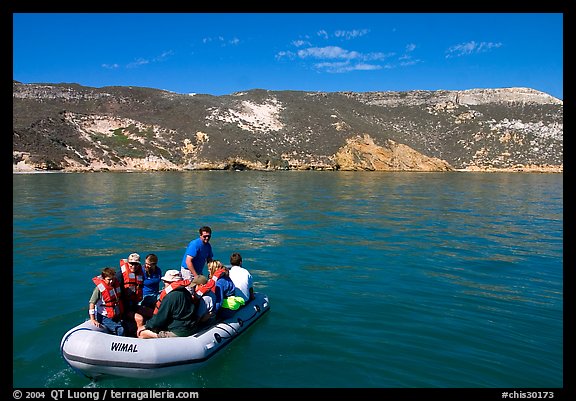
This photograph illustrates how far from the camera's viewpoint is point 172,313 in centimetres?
812

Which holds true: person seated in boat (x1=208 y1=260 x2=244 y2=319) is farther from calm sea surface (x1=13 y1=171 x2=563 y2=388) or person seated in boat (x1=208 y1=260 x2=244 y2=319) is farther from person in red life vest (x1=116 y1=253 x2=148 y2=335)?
person in red life vest (x1=116 y1=253 x2=148 y2=335)

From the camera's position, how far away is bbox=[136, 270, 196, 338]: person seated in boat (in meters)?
8.06

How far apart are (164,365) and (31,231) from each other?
15955 millimetres

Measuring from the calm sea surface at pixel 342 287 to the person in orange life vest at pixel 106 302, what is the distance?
0.96 meters

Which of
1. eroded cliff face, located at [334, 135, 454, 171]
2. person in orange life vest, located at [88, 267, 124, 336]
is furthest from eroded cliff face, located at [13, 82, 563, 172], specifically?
person in orange life vest, located at [88, 267, 124, 336]

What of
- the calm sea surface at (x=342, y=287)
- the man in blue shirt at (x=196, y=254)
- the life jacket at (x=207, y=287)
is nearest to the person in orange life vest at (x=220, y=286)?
the life jacket at (x=207, y=287)

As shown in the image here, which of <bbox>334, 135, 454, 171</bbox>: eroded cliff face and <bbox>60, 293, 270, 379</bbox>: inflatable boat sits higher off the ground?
<bbox>334, 135, 454, 171</bbox>: eroded cliff face

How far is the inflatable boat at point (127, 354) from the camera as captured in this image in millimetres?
7355

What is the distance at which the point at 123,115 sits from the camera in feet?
268

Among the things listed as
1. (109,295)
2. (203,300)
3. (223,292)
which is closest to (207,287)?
(203,300)

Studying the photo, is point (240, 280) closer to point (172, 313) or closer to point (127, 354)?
point (172, 313)

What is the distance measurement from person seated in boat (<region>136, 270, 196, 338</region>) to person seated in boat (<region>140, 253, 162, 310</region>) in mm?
1002

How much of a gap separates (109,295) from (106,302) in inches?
5.8

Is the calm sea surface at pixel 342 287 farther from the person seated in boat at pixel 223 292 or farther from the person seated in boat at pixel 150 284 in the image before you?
the person seated in boat at pixel 150 284
